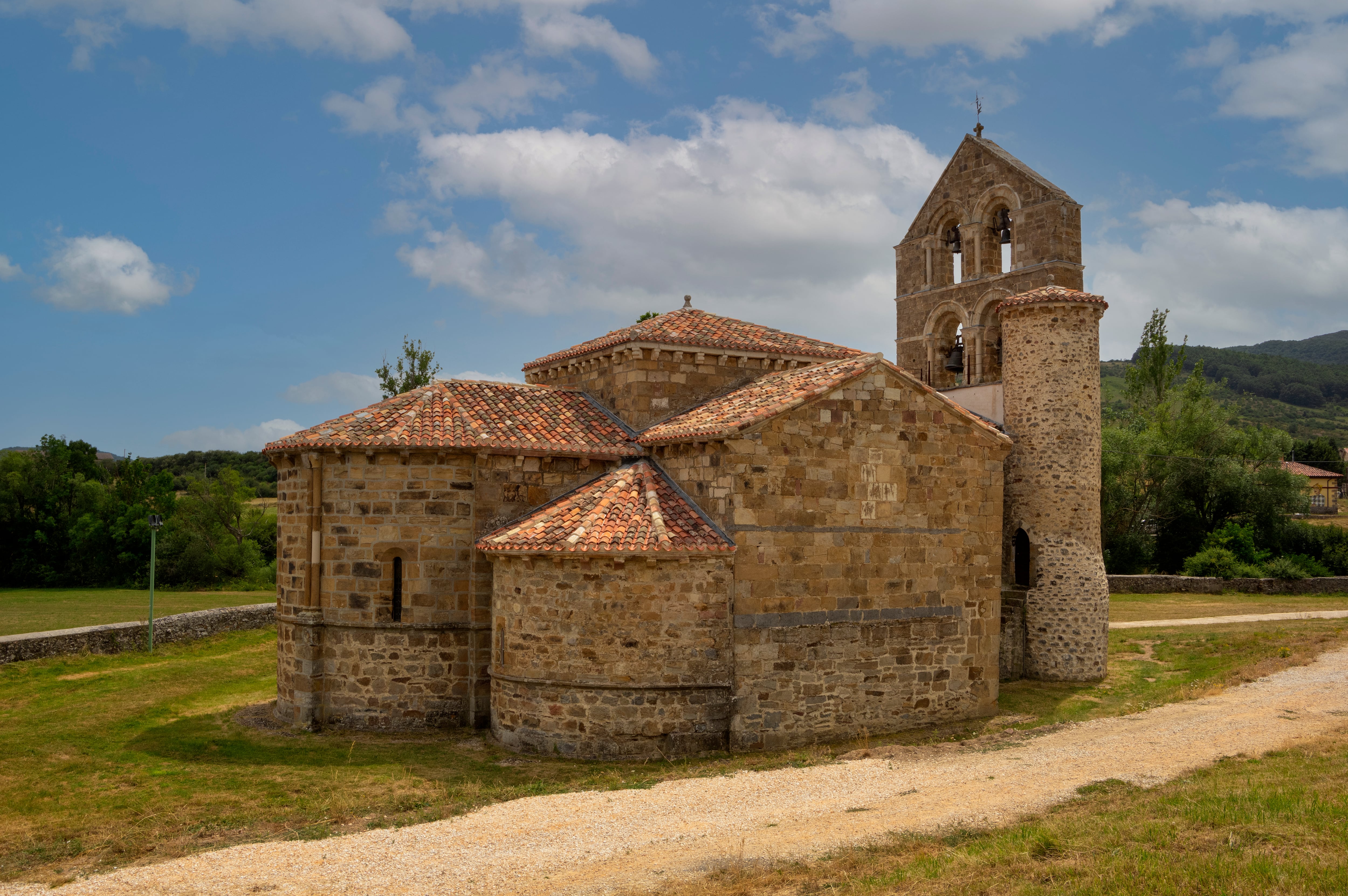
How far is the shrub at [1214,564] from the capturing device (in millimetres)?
33625

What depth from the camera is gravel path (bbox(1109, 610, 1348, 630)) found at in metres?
25.5

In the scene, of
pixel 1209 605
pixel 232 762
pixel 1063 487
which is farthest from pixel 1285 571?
pixel 232 762

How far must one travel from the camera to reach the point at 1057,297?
1862cm

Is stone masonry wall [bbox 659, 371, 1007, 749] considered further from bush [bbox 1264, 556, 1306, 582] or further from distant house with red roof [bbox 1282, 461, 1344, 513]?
distant house with red roof [bbox 1282, 461, 1344, 513]

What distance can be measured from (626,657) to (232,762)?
572 centimetres

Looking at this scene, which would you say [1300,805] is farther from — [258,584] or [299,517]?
[258,584]

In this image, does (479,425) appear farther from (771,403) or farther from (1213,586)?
(1213,586)

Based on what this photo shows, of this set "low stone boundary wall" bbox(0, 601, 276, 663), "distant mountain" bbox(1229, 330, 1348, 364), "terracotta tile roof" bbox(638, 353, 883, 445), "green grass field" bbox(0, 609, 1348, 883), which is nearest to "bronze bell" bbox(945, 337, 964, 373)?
"terracotta tile roof" bbox(638, 353, 883, 445)

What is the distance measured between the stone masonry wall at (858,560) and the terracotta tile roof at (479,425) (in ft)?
5.45

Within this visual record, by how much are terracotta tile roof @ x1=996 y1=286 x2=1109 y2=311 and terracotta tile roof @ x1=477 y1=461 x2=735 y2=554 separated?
9124 mm

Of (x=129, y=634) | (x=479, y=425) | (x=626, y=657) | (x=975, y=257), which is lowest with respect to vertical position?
(x=129, y=634)

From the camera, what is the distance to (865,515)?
47.4 feet

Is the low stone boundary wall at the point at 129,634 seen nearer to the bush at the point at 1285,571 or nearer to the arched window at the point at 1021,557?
the arched window at the point at 1021,557

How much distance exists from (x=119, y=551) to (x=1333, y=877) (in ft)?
163
